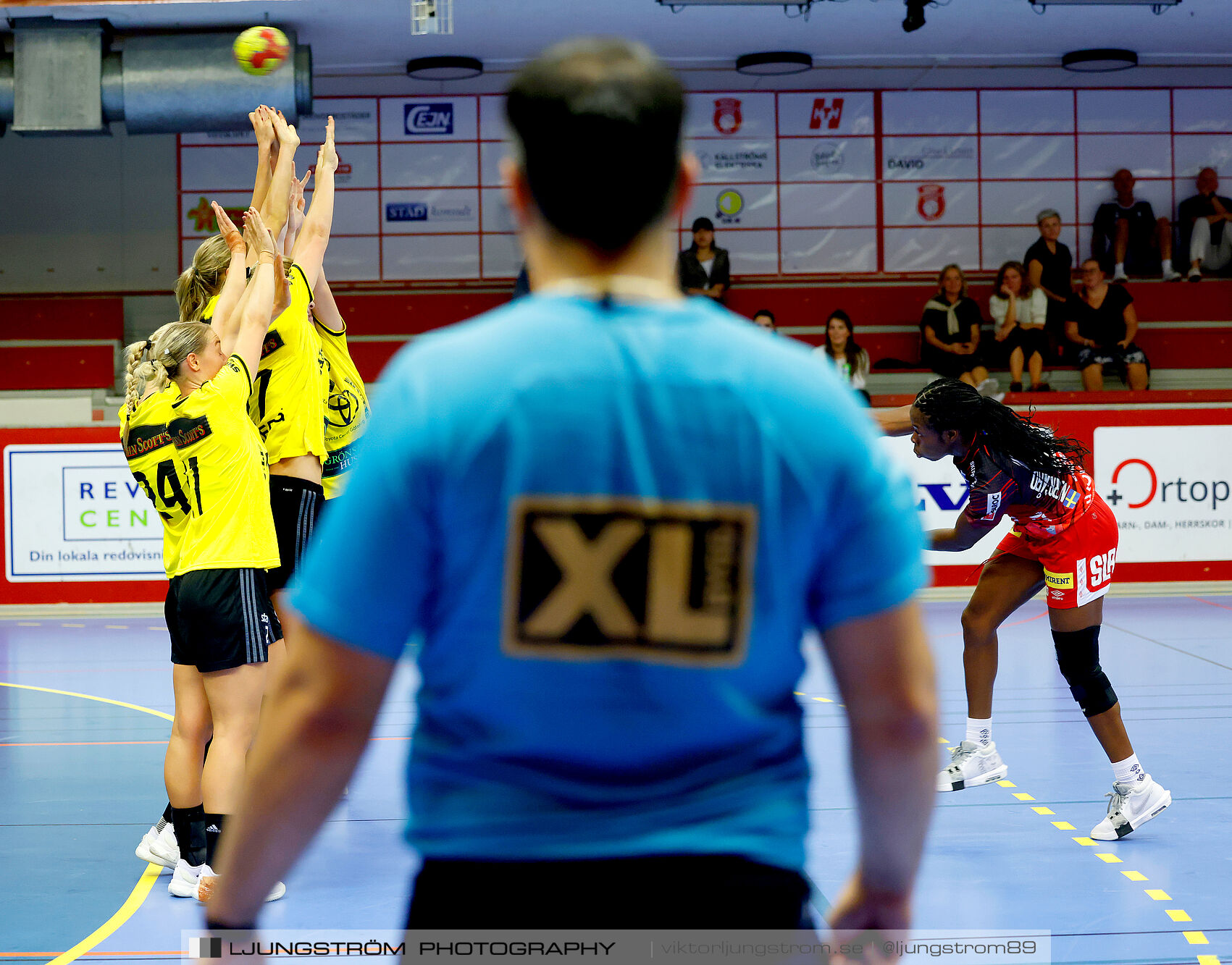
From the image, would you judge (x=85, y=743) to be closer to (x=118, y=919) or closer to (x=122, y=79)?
(x=118, y=919)

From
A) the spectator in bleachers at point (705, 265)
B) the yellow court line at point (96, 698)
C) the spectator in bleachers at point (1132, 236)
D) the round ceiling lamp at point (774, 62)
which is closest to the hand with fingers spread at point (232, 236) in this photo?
the yellow court line at point (96, 698)

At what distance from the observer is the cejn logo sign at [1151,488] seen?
34.9ft

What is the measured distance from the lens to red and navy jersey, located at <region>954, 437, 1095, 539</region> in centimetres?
472

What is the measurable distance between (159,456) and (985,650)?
3.28m

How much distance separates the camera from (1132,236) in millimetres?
14555

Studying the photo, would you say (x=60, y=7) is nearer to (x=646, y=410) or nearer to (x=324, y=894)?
(x=324, y=894)

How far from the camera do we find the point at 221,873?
4.19 feet

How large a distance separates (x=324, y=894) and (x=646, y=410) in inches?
134

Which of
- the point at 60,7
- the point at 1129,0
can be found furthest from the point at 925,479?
the point at 60,7

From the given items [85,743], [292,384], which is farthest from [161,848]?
[85,743]

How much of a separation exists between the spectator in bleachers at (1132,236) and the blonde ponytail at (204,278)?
40.6 ft

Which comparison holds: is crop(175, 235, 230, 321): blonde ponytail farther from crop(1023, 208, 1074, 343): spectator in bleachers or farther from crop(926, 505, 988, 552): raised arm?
crop(1023, 208, 1074, 343): spectator in bleachers

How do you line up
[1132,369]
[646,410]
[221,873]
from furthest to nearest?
[1132,369] < [221,873] < [646,410]

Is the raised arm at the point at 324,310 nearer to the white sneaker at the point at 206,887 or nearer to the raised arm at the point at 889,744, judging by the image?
the white sneaker at the point at 206,887
